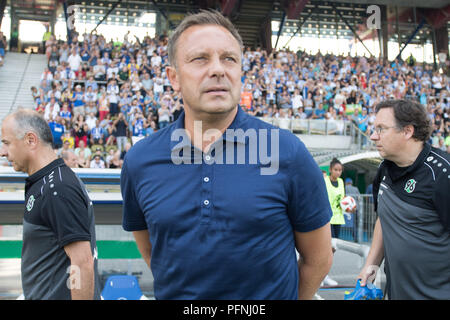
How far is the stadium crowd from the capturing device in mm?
13180

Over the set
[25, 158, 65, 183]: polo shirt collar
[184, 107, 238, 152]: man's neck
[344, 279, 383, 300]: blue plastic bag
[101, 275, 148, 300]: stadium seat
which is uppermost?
[184, 107, 238, 152]: man's neck

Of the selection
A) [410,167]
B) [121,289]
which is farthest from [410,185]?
[121,289]

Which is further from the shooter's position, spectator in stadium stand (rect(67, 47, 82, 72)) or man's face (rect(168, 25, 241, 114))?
spectator in stadium stand (rect(67, 47, 82, 72))

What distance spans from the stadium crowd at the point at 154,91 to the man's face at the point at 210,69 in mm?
9547

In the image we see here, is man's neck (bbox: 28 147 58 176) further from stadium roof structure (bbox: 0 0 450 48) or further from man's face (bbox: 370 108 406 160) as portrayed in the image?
stadium roof structure (bbox: 0 0 450 48)

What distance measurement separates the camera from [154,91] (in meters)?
15.6

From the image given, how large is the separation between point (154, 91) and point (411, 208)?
13.7 metres

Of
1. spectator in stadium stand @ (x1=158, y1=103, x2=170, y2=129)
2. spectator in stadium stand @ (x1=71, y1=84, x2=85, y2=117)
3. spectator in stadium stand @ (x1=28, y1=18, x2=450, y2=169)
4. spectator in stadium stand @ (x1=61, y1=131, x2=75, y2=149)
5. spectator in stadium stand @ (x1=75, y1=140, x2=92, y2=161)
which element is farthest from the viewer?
spectator in stadium stand @ (x1=28, y1=18, x2=450, y2=169)

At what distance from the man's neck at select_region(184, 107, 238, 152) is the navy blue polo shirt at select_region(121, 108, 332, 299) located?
0.04 m

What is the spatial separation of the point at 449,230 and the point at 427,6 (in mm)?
30925

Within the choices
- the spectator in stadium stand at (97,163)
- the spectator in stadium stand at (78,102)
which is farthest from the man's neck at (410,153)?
the spectator in stadium stand at (78,102)

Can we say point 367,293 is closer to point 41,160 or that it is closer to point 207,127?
point 207,127

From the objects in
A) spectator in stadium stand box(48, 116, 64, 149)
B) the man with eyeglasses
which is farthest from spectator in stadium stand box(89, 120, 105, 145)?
the man with eyeglasses
